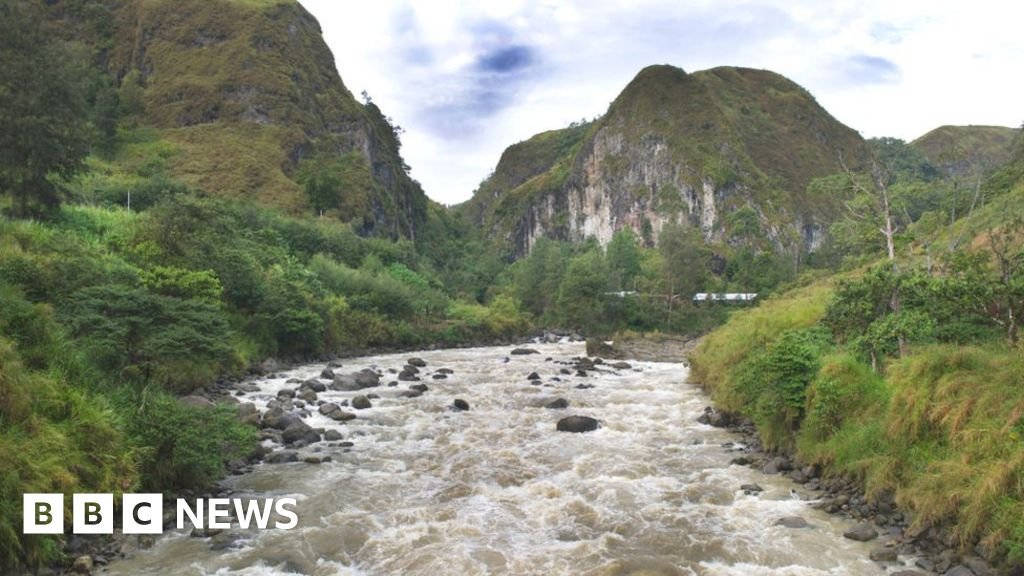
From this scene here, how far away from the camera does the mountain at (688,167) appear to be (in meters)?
134

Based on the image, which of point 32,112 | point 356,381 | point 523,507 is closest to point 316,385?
point 356,381

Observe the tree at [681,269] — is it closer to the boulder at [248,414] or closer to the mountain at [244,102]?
the mountain at [244,102]

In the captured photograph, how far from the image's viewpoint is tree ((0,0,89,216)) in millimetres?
28156

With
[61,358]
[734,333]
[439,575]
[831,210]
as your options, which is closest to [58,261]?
[61,358]

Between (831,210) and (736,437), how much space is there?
146 metres

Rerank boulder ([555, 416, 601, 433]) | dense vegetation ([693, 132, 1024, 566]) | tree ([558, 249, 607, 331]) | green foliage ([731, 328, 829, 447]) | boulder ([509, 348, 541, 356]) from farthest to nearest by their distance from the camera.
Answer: tree ([558, 249, 607, 331]), boulder ([509, 348, 541, 356]), boulder ([555, 416, 601, 433]), green foliage ([731, 328, 829, 447]), dense vegetation ([693, 132, 1024, 566])

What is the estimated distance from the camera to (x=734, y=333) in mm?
26984

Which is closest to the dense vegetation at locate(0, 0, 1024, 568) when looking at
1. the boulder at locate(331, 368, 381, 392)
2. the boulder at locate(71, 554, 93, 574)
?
the boulder at locate(71, 554, 93, 574)

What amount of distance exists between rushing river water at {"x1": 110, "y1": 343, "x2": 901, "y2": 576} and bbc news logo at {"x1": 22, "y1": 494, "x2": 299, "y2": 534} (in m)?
0.45

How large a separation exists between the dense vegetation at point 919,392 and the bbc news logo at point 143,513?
11.6m

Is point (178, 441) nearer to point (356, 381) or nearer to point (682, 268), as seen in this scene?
point (356, 381)

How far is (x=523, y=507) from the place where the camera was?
13539mm

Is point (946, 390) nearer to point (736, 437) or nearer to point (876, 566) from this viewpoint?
point (876, 566)

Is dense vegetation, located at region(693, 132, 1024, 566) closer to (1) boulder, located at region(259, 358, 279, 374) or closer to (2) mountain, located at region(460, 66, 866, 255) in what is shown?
(1) boulder, located at region(259, 358, 279, 374)
